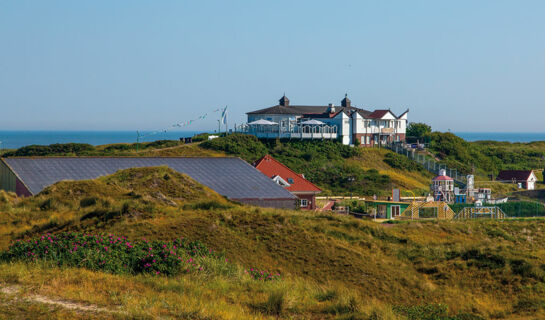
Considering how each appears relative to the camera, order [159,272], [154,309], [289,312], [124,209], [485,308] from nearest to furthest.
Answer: [154,309]
[289,312]
[159,272]
[485,308]
[124,209]

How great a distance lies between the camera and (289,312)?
14.1 metres

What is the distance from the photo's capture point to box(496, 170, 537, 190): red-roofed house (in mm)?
75438

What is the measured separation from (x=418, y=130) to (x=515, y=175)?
64.4ft

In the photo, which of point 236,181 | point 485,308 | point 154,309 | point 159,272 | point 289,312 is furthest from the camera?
point 236,181

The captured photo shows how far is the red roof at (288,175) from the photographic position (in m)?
45.8

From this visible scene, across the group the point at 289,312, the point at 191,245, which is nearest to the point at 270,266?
the point at 191,245

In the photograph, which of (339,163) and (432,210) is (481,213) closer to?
(432,210)

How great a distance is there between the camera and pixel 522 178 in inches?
3027

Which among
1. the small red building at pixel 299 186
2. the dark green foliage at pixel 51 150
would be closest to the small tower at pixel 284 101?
the dark green foliage at pixel 51 150

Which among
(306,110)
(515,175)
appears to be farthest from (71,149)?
(515,175)

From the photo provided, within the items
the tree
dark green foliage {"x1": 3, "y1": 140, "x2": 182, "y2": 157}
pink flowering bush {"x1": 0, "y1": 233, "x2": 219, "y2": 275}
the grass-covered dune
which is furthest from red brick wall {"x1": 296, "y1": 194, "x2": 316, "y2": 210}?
the tree

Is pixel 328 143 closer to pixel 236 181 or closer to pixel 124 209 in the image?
pixel 236 181

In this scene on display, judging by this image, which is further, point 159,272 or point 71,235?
point 71,235

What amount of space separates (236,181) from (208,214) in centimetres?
1509
